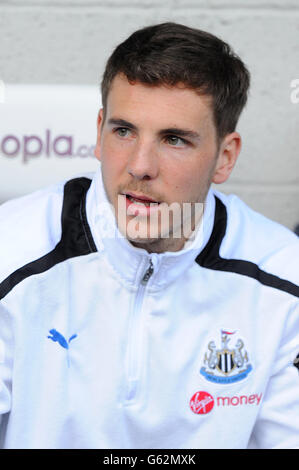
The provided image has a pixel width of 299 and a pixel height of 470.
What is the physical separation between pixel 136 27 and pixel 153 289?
932mm

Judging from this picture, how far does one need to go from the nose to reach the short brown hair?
0.12m

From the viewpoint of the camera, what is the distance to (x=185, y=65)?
4.16 ft

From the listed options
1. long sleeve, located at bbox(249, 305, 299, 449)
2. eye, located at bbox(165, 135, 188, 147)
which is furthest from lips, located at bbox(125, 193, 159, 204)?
long sleeve, located at bbox(249, 305, 299, 449)

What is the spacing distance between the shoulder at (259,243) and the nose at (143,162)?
0.27 meters

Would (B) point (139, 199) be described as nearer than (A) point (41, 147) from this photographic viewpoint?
Yes

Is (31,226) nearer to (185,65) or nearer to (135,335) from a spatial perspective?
(135,335)

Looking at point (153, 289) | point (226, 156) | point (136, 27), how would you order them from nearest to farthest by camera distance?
point (153, 289) < point (226, 156) < point (136, 27)

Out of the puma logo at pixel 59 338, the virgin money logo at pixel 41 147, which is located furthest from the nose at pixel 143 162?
the virgin money logo at pixel 41 147

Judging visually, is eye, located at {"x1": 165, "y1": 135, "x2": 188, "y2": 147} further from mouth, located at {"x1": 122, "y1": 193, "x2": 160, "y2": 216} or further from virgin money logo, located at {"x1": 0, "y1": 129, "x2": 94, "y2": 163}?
virgin money logo, located at {"x1": 0, "y1": 129, "x2": 94, "y2": 163}

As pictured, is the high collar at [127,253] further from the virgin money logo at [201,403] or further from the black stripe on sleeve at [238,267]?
the virgin money logo at [201,403]

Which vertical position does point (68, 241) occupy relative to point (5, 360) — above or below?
above

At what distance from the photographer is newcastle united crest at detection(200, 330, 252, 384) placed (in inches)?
54.7

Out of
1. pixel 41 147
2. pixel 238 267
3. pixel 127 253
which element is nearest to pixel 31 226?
pixel 127 253

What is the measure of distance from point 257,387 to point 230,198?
0.41m
